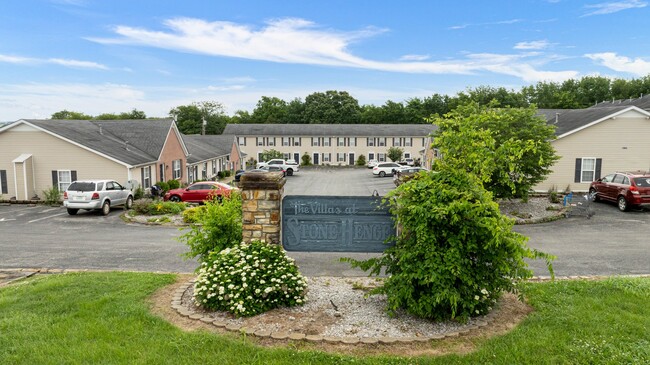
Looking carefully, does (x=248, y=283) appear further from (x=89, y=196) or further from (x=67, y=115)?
(x=67, y=115)

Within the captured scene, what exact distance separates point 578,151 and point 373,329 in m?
25.2

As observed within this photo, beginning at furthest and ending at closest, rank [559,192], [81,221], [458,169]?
1. [559,192]
2. [81,221]
3. [458,169]

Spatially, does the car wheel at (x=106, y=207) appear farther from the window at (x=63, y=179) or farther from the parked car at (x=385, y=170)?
the parked car at (x=385, y=170)

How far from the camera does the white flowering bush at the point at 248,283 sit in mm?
7133

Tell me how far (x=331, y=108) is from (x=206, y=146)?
42.6 meters

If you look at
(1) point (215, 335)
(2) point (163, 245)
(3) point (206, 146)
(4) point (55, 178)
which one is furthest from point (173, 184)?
(1) point (215, 335)

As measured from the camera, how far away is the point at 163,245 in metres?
14.1

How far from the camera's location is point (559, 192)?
2642 cm

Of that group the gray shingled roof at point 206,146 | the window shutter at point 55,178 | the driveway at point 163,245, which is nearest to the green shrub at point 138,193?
the driveway at point 163,245

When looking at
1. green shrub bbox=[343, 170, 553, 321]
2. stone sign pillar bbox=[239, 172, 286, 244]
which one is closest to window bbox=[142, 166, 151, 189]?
stone sign pillar bbox=[239, 172, 286, 244]

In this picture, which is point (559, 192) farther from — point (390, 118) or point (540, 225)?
point (390, 118)

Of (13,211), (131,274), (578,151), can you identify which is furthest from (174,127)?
(578,151)

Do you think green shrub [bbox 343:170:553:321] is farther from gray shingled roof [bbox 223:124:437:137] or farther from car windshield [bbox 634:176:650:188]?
gray shingled roof [bbox 223:124:437:137]

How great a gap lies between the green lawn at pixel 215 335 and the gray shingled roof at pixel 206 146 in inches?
1165
